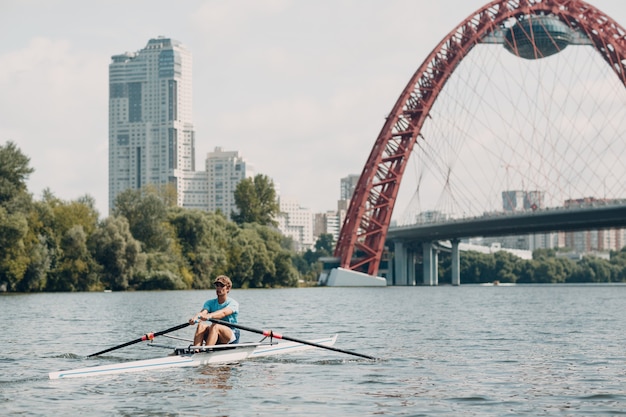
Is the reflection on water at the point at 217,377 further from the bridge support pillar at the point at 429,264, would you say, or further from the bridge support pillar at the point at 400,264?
the bridge support pillar at the point at 429,264

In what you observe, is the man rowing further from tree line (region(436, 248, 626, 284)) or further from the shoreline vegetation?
tree line (region(436, 248, 626, 284))

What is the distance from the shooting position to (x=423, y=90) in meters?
89.3

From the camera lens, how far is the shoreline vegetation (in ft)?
193

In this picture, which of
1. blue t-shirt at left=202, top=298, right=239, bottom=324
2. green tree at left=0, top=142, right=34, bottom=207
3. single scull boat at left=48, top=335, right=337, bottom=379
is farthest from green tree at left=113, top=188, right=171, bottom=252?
blue t-shirt at left=202, top=298, right=239, bottom=324

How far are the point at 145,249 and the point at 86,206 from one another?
5954 millimetres

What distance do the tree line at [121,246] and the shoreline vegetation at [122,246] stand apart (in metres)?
0.06

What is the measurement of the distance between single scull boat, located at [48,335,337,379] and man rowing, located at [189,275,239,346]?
0.25m

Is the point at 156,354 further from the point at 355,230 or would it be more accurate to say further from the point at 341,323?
the point at 355,230

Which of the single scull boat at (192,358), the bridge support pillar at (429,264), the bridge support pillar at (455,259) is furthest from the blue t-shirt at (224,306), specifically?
the bridge support pillar at (455,259)

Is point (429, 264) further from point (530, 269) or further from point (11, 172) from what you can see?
point (11, 172)

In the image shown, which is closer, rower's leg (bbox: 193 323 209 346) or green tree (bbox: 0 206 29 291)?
rower's leg (bbox: 193 323 209 346)

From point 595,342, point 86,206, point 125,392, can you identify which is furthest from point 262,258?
point 125,392

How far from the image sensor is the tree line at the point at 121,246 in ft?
193

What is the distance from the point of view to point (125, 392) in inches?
619
